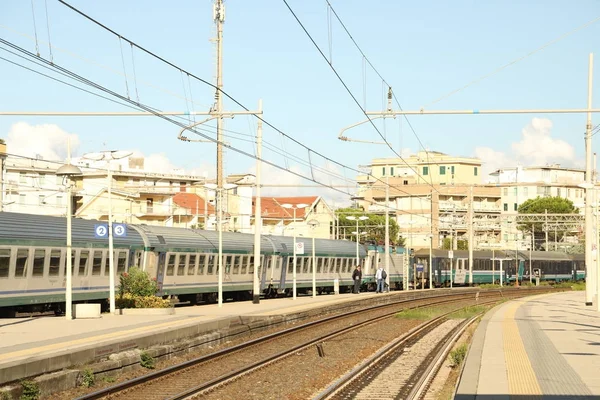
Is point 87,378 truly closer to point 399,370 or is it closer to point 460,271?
point 399,370

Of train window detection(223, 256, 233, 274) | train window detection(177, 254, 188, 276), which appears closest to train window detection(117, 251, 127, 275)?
→ train window detection(177, 254, 188, 276)

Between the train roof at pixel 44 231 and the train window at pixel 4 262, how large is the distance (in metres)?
0.33

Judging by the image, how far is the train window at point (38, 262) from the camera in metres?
28.6

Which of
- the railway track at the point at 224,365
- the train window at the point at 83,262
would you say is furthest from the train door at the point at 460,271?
the train window at the point at 83,262

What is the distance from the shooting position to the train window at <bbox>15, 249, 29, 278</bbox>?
27711 mm

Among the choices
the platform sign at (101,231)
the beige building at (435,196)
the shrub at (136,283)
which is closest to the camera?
the platform sign at (101,231)

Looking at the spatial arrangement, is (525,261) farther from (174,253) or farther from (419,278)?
(174,253)

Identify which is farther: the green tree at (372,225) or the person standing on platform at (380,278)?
the green tree at (372,225)

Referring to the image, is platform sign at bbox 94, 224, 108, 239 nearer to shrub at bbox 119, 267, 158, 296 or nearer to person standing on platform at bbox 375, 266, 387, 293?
shrub at bbox 119, 267, 158, 296

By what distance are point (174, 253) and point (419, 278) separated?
4923cm

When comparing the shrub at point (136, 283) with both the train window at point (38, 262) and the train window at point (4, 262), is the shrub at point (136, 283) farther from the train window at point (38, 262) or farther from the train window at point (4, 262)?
the train window at point (4, 262)

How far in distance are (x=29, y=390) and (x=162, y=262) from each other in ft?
76.0

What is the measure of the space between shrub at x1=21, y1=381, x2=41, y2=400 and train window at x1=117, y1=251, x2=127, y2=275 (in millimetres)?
19669

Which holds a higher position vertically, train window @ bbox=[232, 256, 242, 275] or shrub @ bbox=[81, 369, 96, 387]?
train window @ bbox=[232, 256, 242, 275]
